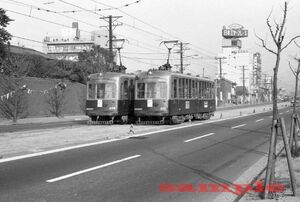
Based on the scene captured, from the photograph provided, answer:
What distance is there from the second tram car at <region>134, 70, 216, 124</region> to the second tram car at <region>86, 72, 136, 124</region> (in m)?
0.83

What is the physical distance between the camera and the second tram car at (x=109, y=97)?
993 inches

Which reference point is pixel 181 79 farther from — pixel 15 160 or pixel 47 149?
pixel 15 160

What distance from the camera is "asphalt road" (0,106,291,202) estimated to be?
7.04m

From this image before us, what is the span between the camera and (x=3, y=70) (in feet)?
113

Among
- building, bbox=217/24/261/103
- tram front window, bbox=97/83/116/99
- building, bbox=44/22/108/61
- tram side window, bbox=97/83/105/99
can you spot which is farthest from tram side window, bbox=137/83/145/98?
building, bbox=217/24/261/103

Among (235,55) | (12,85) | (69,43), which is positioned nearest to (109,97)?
(12,85)

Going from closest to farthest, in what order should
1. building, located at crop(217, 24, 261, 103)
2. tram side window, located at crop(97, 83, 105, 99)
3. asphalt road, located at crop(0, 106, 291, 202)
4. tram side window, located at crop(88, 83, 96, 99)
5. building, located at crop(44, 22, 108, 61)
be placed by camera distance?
1. asphalt road, located at crop(0, 106, 291, 202)
2. tram side window, located at crop(97, 83, 105, 99)
3. tram side window, located at crop(88, 83, 96, 99)
4. building, located at crop(44, 22, 108, 61)
5. building, located at crop(217, 24, 261, 103)

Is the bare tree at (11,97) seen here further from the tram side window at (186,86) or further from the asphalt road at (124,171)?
the asphalt road at (124,171)

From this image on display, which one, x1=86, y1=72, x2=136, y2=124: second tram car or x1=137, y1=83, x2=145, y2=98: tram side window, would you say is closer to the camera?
x1=86, y1=72, x2=136, y2=124: second tram car

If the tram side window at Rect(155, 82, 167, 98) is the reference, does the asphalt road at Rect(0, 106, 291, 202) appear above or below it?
below

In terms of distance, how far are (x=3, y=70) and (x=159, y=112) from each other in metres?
17.0

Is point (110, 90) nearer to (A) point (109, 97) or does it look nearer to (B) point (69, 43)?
(A) point (109, 97)

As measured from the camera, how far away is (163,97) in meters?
24.5

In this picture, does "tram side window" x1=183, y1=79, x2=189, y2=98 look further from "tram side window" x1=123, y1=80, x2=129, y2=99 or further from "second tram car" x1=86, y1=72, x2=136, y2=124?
"tram side window" x1=123, y1=80, x2=129, y2=99
